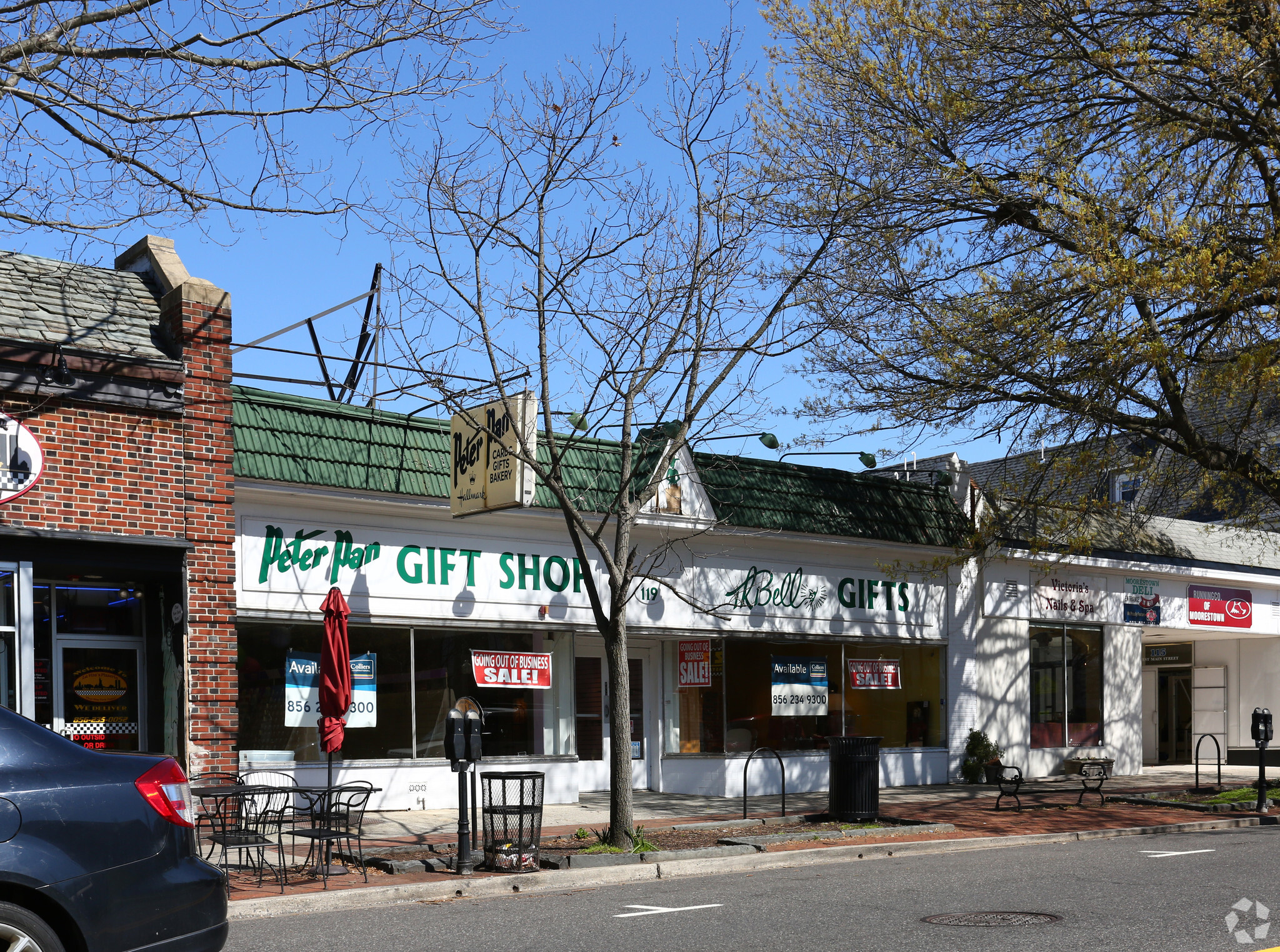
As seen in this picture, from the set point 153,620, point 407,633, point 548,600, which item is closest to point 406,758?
point 407,633

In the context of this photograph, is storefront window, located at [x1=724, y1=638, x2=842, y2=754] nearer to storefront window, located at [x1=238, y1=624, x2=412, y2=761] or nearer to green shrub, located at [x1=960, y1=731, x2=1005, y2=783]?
green shrub, located at [x1=960, y1=731, x2=1005, y2=783]

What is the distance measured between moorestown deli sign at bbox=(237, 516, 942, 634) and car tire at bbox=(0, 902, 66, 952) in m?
8.11

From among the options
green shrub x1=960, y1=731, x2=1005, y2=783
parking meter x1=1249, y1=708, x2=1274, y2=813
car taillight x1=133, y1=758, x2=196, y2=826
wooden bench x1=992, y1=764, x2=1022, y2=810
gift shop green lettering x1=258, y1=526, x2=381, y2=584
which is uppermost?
gift shop green lettering x1=258, y1=526, x2=381, y2=584

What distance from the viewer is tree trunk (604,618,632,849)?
41.6 ft

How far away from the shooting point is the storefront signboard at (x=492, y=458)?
47.7ft

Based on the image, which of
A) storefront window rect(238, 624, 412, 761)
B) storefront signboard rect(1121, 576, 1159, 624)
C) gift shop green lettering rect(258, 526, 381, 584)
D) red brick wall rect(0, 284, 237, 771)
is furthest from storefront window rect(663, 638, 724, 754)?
storefront signboard rect(1121, 576, 1159, 624)

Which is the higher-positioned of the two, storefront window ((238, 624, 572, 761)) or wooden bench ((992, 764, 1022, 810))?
storefront window ((238, 624, 572, 761))

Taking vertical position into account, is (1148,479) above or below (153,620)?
above

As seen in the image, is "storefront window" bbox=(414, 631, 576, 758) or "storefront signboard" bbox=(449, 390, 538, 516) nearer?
"storefront signboard" bbox=(449, 390, 538, 516)

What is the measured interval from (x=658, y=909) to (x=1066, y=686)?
16.2m

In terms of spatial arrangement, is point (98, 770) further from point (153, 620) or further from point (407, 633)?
point (407, 633)

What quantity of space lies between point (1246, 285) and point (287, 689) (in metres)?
12.0

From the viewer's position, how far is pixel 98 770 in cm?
536

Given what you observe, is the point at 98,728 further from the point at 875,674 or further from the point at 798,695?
the point at 875,674
